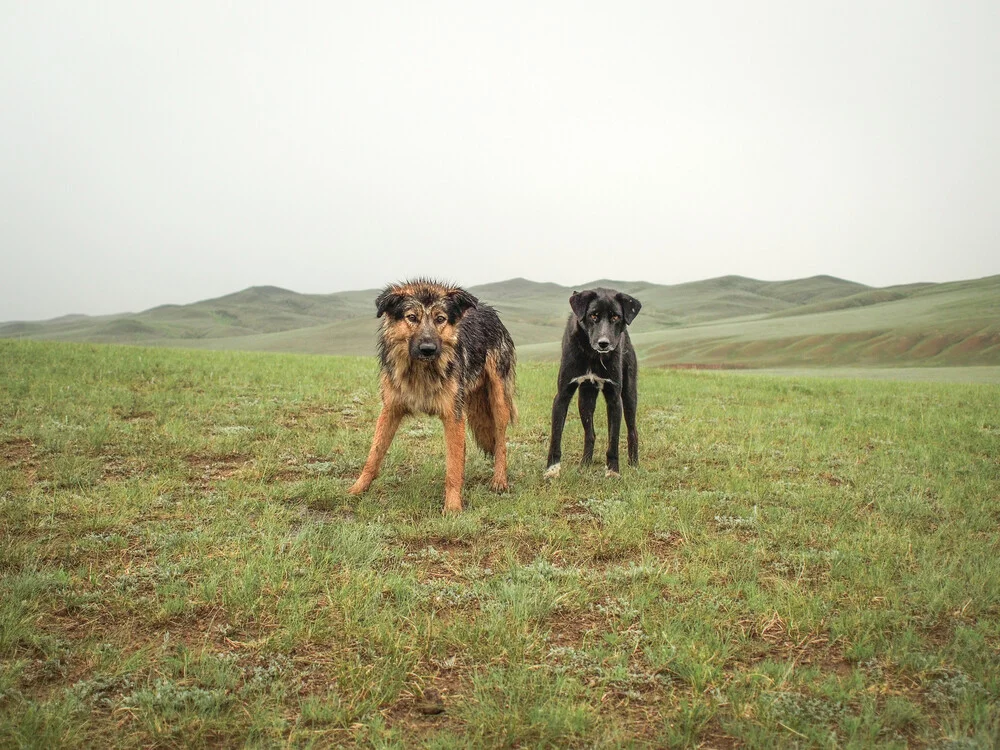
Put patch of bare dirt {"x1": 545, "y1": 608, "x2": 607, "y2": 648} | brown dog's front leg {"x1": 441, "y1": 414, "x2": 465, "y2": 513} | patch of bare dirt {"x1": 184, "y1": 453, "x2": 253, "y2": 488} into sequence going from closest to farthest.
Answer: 1. patch of bare dirt {"x1": 545, "y1": 608, "x2": 607, "y2": 648}
2. brown dog's front leg {"x1": 441, "y1": 414, "x2": 465, "y2": 513}
3. patch of bare dirt {"x1": 184, "y1": 453, "x2": 253, "y2": 488}

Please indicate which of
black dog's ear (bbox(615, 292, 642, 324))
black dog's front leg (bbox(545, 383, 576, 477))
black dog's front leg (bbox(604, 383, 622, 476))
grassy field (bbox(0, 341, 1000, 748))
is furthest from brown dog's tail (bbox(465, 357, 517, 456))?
black dog's ear (bbox(615, 292, 642, 324))

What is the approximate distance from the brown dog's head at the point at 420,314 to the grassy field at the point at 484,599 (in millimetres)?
1689

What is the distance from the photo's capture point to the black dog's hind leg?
8055 mm

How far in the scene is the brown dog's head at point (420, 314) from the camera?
19.3ft

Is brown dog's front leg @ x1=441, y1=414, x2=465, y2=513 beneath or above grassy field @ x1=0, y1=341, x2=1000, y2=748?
above

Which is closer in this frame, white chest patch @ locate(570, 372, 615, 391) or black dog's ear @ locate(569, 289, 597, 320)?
black dog's ear @ locate(569, 289, 597, 320)

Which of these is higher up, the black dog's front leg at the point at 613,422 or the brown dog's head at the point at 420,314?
the brown dog's head at the point at 420,314

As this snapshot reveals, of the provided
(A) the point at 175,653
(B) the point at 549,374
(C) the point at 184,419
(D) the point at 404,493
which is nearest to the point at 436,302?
(D) the point at 404,493

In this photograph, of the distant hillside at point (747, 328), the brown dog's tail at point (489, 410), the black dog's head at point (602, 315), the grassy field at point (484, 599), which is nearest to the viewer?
the grassy field at point (484, 599)

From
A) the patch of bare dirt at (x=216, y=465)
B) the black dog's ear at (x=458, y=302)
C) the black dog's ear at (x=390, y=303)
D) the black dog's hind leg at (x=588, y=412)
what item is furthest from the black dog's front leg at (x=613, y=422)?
the patch of bare dirt at (x=216, y=465)

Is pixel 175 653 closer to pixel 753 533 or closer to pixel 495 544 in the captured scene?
pixel 495 544

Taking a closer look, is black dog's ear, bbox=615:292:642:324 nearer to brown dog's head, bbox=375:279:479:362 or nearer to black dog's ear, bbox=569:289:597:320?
black dog's ear, bbox=569:289:597:320

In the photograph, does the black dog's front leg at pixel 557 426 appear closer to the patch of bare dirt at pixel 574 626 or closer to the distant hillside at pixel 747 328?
the distant hillside at pixel 747 328

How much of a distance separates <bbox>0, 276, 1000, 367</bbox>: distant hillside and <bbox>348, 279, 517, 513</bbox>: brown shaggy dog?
11.4ft
